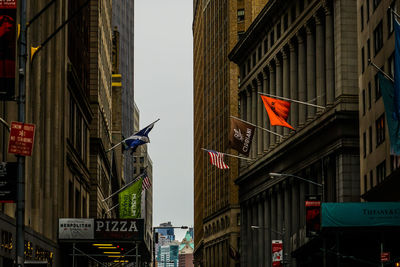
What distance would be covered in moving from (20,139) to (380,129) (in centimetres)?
4300

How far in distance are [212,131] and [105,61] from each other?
68.1m

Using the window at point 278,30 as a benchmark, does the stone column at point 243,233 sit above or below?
below

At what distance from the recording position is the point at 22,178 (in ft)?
72.9

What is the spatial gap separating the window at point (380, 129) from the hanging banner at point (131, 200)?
2054 centimetres

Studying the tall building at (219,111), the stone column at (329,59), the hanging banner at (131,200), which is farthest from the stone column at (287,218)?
the tall building at (219,111)

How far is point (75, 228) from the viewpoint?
5225cm

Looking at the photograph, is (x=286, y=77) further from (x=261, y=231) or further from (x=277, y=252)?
(x=277, y=252)

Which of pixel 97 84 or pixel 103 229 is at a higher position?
pixel 97 84

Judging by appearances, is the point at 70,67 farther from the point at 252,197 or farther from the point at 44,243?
the point at 252,197

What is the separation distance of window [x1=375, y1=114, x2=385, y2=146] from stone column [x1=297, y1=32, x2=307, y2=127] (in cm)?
2983

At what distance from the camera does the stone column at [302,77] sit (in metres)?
93.2

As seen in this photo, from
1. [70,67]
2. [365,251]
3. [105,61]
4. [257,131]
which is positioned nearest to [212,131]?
[257,131]

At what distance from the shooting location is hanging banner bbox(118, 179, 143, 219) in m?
73.8

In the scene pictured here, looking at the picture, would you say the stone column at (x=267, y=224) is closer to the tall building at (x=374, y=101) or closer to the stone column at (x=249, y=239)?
the stone column at (x=249, y=239)
